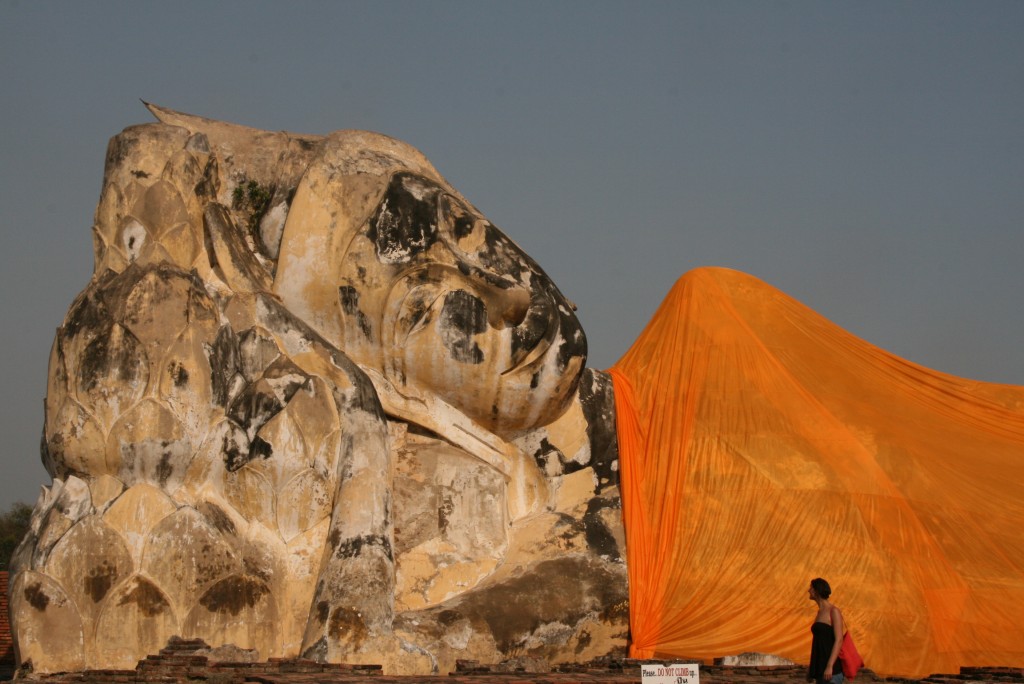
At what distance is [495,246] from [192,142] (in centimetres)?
249

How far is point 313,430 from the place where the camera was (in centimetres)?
1106

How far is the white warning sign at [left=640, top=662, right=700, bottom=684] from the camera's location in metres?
7.62

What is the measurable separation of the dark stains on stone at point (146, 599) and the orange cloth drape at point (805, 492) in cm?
358

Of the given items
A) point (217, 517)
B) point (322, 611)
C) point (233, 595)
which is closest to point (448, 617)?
point (322, 611)

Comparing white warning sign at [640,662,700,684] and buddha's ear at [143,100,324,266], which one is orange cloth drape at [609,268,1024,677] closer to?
buddha's ear at [143,100,324,266]

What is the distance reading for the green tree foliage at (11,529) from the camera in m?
32.0

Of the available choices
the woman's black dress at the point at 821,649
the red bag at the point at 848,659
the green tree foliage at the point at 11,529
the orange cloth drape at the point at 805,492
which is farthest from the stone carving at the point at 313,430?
the green tree foliage at the point at 11,529

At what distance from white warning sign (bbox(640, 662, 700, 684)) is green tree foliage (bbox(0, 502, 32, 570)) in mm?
25480

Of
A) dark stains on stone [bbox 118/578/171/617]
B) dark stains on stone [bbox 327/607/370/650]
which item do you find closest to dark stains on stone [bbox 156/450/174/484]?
dark stains on stone [bbox 118/578/171/617]

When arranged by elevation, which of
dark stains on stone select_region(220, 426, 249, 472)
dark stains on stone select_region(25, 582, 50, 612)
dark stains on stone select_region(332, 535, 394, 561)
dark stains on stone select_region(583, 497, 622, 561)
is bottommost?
dark stains on stone select_region(25, 582, 50, 612)

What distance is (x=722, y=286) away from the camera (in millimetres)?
13578

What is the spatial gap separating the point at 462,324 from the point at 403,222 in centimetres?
91

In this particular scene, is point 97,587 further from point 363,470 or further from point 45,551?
point 363,470

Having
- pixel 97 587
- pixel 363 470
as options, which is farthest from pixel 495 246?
pixel 97 587
